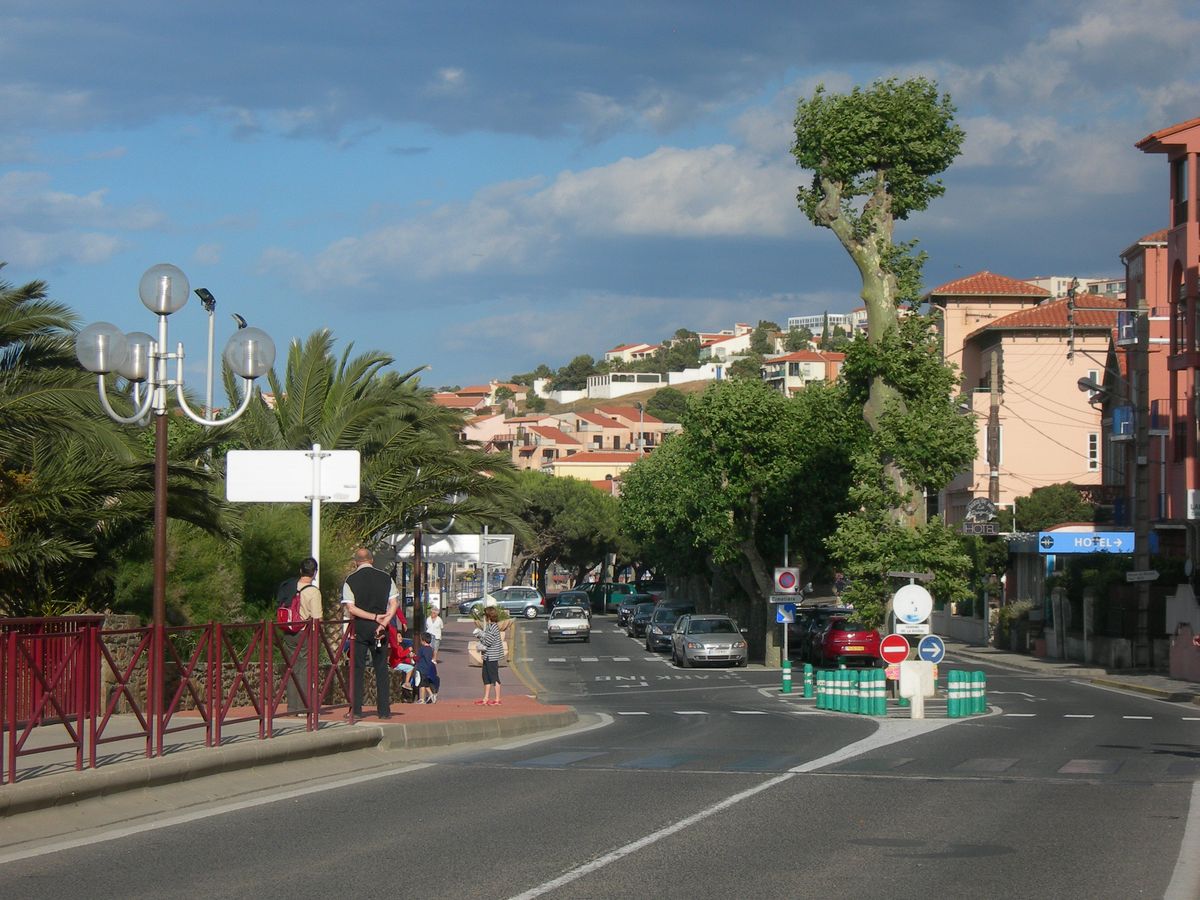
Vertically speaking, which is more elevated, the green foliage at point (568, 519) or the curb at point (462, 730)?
the green foliage at point (568, 519)

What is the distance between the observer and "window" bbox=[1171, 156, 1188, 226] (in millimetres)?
44562

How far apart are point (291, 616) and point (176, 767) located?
3.88 metres

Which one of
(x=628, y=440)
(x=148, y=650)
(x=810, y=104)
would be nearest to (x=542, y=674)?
(x=810, y=104)

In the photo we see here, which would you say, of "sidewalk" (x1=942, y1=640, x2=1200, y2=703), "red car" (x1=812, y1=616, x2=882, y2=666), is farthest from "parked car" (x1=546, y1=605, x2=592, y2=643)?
"red car" (x1=812, y1=616, x2=882, y2=666)

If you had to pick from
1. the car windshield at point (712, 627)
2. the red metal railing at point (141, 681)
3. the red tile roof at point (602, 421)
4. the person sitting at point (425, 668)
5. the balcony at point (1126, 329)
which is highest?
the red tile roof at point (602, 421)

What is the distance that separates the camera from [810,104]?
30.5 m

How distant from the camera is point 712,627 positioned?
4600cm

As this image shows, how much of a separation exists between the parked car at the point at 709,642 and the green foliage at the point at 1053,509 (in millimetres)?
22188

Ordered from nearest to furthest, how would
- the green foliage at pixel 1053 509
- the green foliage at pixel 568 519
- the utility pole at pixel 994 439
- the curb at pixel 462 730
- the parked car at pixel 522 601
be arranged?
the curb at pixel 462 730 → the utility pole at pixel 994 439 → the green foliage at pixel 1053 509 → the parked car at pixel 522 601 → the green foliage at pixel 568 519

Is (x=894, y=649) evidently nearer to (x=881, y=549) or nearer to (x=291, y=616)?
(x=881, y=549)

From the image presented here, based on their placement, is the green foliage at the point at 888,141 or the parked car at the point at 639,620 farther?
the parked car at the point at 639,620

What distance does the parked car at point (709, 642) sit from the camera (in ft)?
147

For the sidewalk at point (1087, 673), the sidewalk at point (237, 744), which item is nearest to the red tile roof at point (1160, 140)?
the sidewalk at point (1087, 673)

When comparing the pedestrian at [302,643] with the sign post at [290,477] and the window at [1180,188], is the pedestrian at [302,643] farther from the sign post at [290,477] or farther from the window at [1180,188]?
the window at [1180,188]
